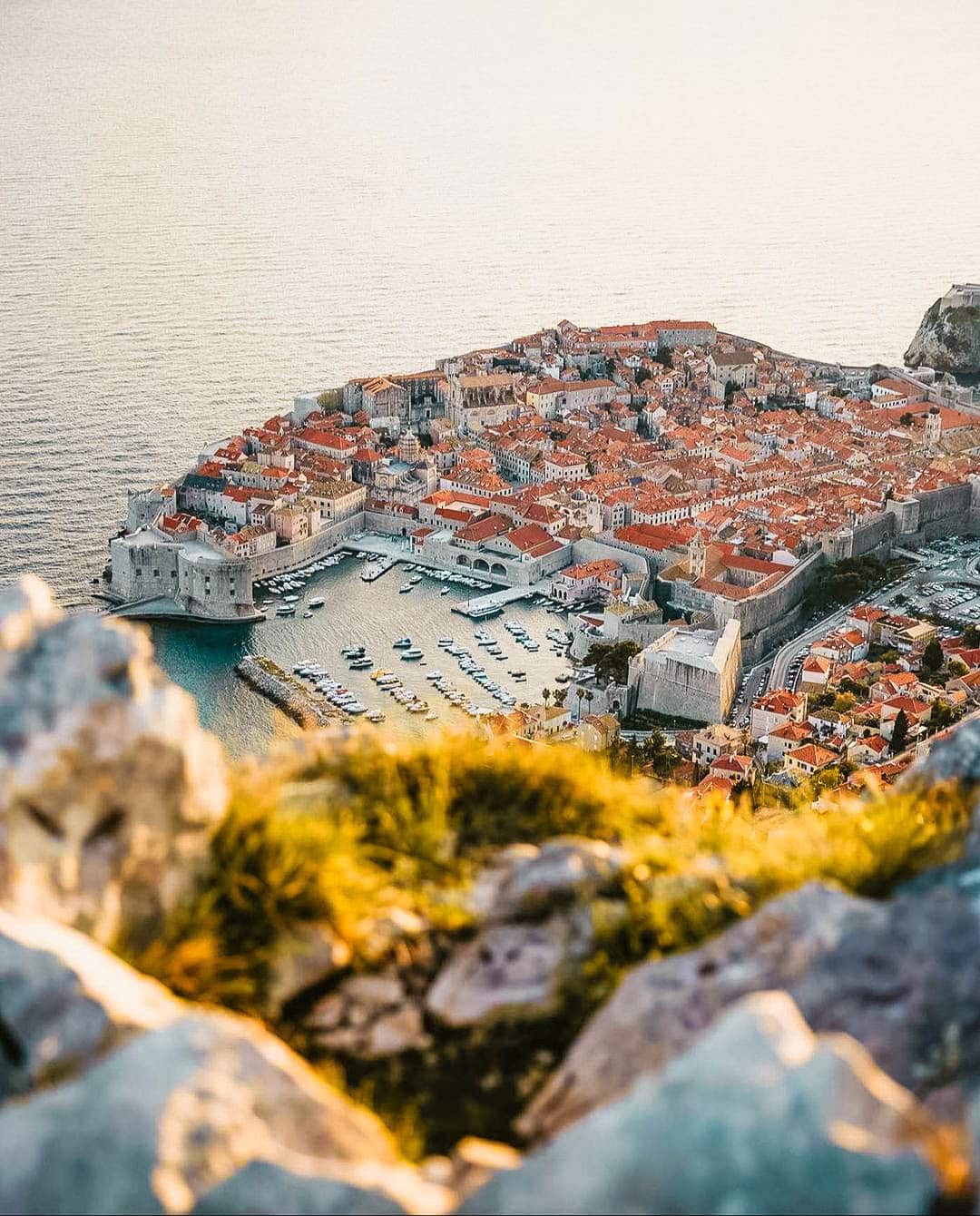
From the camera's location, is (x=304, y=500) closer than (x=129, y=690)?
No

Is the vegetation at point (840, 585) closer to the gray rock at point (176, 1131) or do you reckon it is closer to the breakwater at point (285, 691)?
the breakwater at point (285, 691)

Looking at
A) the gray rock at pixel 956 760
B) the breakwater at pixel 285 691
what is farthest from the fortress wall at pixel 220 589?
the gray rock at pixel 956 760

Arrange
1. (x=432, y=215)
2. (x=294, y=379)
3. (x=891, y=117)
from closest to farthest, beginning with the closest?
(x=294, y=379)
(x=432, y=215)
(x=891, y=117)

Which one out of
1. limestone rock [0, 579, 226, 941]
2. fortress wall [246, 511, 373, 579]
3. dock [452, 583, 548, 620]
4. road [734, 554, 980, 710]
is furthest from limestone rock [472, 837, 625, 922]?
fortress wall [246, 511, 373, 579]

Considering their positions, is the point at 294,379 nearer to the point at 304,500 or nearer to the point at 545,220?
the point at 304,500

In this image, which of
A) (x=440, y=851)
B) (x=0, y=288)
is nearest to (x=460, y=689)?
(x=440, y=851)
